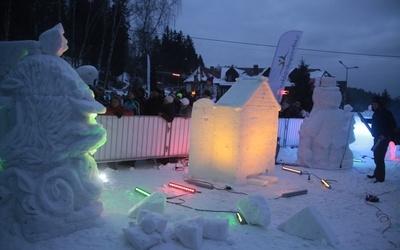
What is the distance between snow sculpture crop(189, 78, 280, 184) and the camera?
266 inches

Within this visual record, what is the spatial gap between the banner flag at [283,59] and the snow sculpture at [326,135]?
2.27m

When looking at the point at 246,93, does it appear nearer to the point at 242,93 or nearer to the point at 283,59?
the point at 242,93

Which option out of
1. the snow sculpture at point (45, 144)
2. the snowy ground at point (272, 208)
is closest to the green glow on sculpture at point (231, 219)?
the snowy ground at point (272, 208)

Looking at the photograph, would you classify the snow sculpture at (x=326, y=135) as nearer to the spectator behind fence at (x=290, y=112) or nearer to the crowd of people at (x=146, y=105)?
the crowd of people at (x=146, y=105)

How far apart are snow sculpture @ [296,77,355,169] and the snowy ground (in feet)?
1.58

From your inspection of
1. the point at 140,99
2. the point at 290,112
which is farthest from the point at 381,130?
the point at 140,99

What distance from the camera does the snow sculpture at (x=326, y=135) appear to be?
9383 mm

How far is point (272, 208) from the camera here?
18.2 ft

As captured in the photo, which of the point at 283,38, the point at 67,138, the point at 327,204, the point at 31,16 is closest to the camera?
the point at 67,138

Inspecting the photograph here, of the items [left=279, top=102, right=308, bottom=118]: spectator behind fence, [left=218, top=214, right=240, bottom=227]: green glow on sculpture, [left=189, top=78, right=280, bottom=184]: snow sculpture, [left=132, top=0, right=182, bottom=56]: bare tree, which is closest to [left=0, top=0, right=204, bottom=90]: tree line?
[left=132, top=0, right=182, bottom=56]: bare tree

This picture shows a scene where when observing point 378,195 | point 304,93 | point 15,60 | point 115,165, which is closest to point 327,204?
point 378,195

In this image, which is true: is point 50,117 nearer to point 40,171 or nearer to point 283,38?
point 40,171

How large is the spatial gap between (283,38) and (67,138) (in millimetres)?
10199

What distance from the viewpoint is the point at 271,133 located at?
24.8 ft
